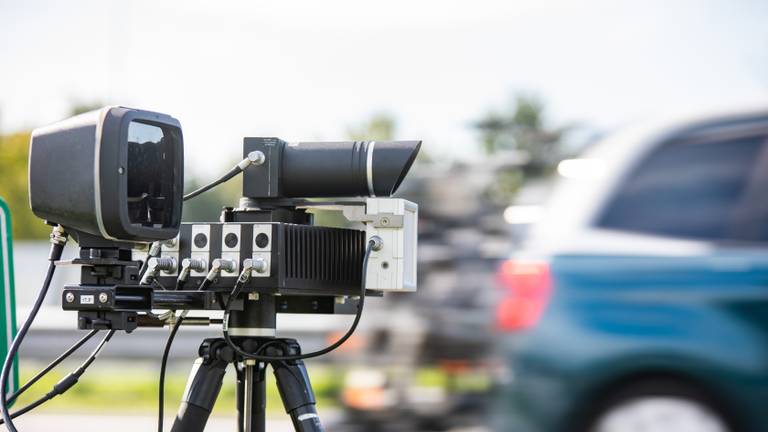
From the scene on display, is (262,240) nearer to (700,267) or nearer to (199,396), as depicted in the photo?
(199,396)

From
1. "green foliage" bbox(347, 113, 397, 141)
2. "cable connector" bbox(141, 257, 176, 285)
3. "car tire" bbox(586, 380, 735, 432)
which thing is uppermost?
"green foliage" bbox(347, 113, 397, 141)

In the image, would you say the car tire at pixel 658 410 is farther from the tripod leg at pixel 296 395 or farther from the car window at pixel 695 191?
the tripod leg at pixel 296 395

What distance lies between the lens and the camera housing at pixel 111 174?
7.57 ft

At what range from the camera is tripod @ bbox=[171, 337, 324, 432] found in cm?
267

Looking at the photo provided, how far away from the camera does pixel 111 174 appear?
230 centimetres

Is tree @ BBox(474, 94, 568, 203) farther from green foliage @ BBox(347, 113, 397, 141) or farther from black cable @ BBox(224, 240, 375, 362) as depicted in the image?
green foliage @ BBox(347, 113, 397, 141)

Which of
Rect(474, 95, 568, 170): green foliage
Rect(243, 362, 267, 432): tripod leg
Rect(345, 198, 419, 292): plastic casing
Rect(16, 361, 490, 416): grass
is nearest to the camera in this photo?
Rect(345, 198, 419, 292): plastic casing

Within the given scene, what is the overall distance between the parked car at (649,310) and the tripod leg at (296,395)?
176 cm

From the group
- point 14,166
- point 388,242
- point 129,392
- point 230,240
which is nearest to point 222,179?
point 230,240

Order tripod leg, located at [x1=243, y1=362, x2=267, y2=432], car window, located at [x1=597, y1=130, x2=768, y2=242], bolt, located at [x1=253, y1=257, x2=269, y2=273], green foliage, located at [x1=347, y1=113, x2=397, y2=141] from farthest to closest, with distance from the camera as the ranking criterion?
green foliage, located at [x1=347, y1=113, x2=397, y2=141] < car window, located at [x1=597, y1=130, x2=768, y2=242] < tripod leg, located at [x1=243, y1=362, x2=267, y2=432] < bolt, located at [x1=253, y1=257, x2=269, y2=273]

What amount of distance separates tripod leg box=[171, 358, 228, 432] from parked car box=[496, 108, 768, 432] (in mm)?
1892

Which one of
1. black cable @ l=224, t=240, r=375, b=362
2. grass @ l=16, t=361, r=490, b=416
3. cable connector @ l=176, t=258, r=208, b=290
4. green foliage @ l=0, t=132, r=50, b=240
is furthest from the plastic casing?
Result: green foliage @ l=0, t=132, r=50, b=240

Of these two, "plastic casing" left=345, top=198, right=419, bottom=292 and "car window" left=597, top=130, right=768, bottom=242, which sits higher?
"car window" left=597, top=130, right=768, bottom=242

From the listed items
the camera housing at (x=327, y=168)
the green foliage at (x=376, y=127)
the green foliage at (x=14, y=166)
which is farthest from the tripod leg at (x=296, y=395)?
the green foliage at (x=376, y=127)
